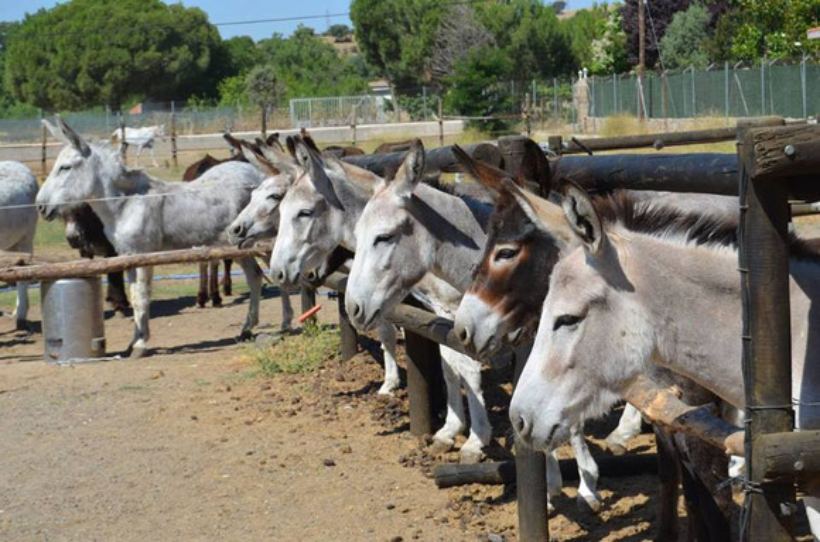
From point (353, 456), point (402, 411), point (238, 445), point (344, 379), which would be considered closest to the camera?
point (353, 456)

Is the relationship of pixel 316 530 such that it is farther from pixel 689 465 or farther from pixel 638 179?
pixel 638 179

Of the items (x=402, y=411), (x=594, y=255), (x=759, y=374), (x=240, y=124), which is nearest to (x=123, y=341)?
(x=402, y=411)

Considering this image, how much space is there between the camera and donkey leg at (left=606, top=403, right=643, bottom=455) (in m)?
7.38

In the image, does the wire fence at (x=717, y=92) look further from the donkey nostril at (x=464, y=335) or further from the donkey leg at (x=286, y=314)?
the donkey nostril at (x=464, y=335)

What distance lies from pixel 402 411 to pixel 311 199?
1.87m

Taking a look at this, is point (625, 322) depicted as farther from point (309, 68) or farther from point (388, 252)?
point (309, 68)

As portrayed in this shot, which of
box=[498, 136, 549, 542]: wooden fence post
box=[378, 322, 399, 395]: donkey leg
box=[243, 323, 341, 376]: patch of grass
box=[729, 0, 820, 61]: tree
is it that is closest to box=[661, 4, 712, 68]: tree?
box=[729, 0, 820, 61]: tree

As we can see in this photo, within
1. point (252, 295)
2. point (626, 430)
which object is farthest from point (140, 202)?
point (626, 430)

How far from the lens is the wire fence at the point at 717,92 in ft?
118

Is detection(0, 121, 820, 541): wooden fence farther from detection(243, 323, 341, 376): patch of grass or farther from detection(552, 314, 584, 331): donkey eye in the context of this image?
detection(243, 323, 341, 376): patch of grass

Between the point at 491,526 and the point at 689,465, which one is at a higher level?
the point at 689,465

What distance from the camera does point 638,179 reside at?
15.7 feet

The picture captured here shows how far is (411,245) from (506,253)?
72.8 inches

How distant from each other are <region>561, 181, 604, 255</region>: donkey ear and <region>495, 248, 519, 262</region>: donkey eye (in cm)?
87
